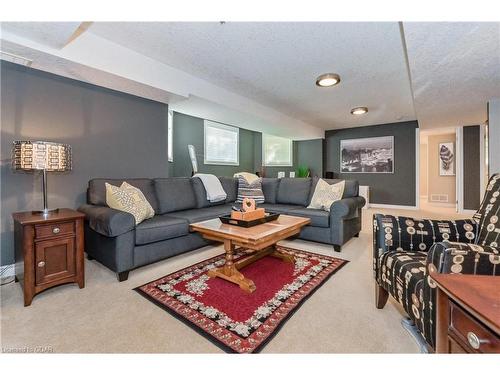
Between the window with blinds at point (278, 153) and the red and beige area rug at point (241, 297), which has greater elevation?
the window with blinds at point (278, 153)

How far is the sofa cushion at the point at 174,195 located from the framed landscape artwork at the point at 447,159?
718cm

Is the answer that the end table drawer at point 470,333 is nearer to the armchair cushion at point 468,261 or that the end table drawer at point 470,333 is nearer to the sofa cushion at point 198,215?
the armchair cushion at point 468,261

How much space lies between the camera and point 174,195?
3086 mm

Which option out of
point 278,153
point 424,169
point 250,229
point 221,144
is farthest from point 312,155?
point 250,229

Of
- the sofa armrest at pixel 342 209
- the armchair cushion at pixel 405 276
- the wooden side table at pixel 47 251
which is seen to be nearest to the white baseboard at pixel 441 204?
the sofa armrest at pixel 342 209

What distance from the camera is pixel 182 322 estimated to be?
4.78ft

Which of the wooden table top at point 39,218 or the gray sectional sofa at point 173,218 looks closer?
the wooden table top at point 39,218

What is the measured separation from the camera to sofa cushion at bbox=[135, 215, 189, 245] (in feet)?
7.06

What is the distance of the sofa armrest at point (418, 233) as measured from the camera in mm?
1563

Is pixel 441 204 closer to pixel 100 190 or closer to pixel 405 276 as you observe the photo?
pixel 405 276

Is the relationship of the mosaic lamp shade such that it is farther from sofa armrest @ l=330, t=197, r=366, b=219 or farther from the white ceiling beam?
sofa armrest @ l=330, t=197, r=366, b=219

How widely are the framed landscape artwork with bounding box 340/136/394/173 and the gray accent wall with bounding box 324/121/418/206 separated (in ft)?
0.35

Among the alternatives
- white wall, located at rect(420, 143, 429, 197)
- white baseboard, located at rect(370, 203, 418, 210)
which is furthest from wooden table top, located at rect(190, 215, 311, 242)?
white wall, located at rect(420, 143, 429, 197)
